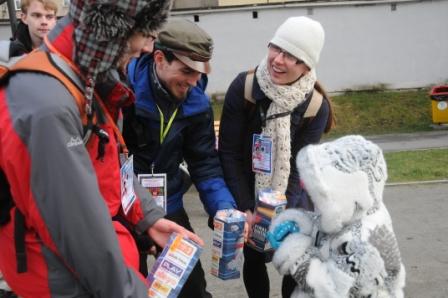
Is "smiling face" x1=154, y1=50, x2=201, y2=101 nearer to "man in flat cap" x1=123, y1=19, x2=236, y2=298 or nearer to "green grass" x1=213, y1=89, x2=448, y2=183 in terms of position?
"man in flat cap" x1=123, y1=19, x2=236, y2=298

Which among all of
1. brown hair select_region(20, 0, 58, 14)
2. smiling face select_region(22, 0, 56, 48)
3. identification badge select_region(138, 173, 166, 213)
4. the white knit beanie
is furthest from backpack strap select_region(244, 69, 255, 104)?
brown hair select_region(20, 0, 58, 14)

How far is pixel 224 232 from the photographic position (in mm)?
2758

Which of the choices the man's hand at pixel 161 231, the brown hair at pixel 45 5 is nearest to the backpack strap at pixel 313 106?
the man's hand at pixel 161 231

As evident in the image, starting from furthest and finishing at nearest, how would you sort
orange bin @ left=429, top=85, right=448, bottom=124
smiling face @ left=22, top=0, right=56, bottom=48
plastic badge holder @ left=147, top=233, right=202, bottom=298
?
1. orange bin @ left=429, top=85, right=448, bottom=124
2. smiling face @ left=22, top=0, right=56, bottom=48
3. plastic badge holder @ left=147, top=233, right=202, bottom=298

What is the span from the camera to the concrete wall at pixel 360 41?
20.4 meters

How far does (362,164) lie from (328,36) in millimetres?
18772

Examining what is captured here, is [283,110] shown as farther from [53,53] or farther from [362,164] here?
[53,53]

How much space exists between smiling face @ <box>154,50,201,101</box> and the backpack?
45.3 inches

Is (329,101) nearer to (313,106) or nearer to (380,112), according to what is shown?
(313,106)

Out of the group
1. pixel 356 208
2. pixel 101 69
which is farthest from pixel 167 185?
pixel 101 69

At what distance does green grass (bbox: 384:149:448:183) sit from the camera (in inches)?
322

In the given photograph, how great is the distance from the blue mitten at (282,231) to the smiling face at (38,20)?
2.18 meters

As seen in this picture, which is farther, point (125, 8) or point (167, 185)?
point (167, 185)

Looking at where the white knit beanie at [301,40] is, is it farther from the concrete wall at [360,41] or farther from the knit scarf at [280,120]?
the concrete wall at [360,41]
